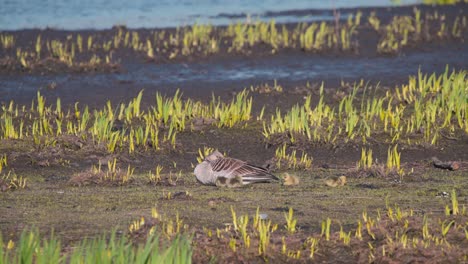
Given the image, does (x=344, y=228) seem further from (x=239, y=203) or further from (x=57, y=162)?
(x=57, y=162)

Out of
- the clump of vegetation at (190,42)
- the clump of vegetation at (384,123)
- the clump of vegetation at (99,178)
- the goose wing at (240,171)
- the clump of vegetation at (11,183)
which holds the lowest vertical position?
the clump of vegetation at (11,183)

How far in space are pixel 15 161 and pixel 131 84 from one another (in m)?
5.06

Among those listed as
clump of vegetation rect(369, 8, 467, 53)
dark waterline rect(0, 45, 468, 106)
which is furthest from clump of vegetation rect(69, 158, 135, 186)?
clump of vegetation rect(369, 8, 467, 53)

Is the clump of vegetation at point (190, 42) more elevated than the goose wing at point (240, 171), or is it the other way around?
the clump of vegetation at point (190, 42)

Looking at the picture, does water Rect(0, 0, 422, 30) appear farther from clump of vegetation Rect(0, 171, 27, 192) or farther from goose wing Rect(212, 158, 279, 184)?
goose wing Rect(212, 158, 279, 184)

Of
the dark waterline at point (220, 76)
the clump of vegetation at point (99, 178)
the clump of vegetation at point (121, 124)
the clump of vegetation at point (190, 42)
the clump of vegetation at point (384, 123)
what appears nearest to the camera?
the clump of vegetation at point (99, 178)

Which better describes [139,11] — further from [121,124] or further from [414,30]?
[121,124]

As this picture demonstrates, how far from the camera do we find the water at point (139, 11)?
Result: 63.7 ft

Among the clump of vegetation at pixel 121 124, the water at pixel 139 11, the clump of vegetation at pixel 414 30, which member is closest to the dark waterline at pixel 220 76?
the clump of vegetation at pixel 414 30

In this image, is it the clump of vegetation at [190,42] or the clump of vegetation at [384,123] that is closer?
the clump of vegetation at [384,123]

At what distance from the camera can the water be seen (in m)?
19.4

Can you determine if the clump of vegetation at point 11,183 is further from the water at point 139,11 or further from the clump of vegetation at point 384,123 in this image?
the water at point 139,11

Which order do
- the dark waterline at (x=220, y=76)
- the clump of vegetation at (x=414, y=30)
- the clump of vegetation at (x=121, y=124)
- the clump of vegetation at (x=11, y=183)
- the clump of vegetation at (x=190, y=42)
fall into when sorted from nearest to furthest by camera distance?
1. the clump of vegetation at (x=11, y=183)
2. the clump of vegetation at (x=121, y=124)
3. the dark waterline at (x=220, y=76)
4. the clump of vegetation at (x=190, y=42)
5. the clump of vegetation at (x=414, y=30)

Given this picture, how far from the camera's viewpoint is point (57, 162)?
9.16 meters
